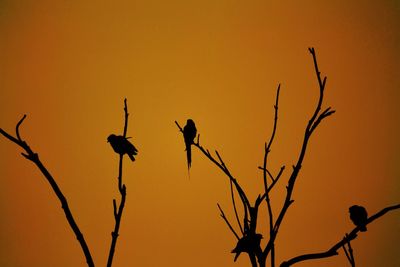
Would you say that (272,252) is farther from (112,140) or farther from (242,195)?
(112,140)

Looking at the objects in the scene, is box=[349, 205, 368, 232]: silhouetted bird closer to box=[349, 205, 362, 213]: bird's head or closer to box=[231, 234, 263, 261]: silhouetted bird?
box=[349, 205, 362, 213]: bird's head

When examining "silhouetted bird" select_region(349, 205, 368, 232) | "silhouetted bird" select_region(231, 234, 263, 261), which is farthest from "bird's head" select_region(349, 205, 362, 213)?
"silhouetted bird" select_region(231, 234, 263, 261)

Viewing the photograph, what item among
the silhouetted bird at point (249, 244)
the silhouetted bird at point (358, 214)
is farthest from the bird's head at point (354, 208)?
the silhouetted bird at point (249, 244)

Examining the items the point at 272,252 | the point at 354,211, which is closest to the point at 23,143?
the point at 272,252

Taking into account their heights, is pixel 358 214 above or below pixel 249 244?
above

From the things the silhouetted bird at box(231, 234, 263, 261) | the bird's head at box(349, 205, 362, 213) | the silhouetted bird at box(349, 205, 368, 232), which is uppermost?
the bird's head at box(349, 205, 362, 213)

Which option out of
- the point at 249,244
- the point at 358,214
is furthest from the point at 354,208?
the point at 249,244

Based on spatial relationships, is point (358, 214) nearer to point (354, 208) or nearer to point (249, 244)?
point (354, 208)

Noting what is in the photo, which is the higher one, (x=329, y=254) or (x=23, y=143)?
(x=23, y=143)

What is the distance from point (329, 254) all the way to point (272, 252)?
26 centimetres

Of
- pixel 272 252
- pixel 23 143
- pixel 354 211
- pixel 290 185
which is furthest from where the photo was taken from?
pixel 354 211

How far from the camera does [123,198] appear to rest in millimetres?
1518

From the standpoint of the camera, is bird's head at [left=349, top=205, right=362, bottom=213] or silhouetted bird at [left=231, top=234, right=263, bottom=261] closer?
silhouetted bird at [left=231, top=234, right=263, bottom=261]

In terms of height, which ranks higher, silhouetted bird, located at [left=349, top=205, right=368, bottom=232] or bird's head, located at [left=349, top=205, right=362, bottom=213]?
bird's head, located at [left=349, top=205, right=362, bottom=213]
